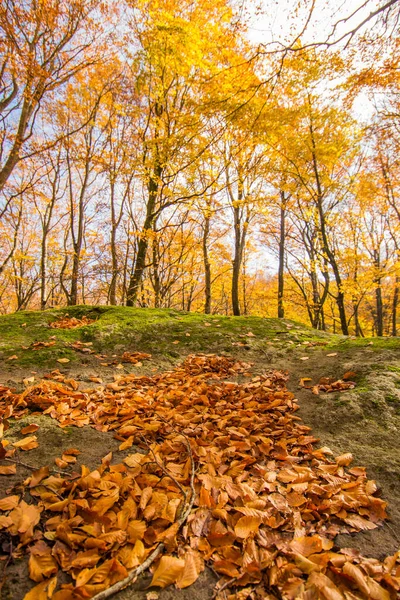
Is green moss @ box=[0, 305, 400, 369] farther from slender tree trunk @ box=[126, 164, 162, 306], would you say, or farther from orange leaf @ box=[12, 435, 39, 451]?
slender tree trunk @ box=[126, 164, 162, 306]

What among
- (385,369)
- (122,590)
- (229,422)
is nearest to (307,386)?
(385,369)

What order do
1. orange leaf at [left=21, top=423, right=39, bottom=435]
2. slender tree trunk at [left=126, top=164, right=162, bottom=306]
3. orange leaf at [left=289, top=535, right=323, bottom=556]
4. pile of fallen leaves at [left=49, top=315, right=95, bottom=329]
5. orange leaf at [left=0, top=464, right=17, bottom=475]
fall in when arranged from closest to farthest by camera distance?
orange leaf at [left=289, top=535, right=323, bottom=556] → orange leaf at [left=0, top=464, right=17, bottom=475] → orange leaf at [left=21, top=423, right=39, bottom=435] → pile of fallen leaves at [left=49, top=315, right=95, bottom=329] → slender tree trunk at [left=126, top=164, right=162, bottom=306]

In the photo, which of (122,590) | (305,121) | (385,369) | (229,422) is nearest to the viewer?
(122,590)

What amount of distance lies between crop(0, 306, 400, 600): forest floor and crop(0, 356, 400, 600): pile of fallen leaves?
76 mm

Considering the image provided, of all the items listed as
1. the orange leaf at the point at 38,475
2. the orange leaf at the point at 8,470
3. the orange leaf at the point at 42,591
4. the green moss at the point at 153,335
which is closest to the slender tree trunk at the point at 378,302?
the green moss at the point at 153,335

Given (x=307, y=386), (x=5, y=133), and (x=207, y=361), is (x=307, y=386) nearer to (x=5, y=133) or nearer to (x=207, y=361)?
(x=207, y=361)

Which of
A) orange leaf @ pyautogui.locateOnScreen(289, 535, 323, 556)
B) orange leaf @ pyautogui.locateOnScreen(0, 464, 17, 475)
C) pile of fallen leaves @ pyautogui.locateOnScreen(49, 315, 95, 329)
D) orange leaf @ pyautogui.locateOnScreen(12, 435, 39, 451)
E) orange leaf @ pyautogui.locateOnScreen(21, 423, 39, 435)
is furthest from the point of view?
pile of fallen leaves @ pyautogui.locateOnScreen(49, 315, 95, 329)

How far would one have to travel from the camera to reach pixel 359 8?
303 cm

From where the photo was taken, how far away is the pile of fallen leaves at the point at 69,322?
4707mm

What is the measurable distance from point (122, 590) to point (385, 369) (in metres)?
2.77

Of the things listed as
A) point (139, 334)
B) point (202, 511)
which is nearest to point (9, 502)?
point (202, 511)

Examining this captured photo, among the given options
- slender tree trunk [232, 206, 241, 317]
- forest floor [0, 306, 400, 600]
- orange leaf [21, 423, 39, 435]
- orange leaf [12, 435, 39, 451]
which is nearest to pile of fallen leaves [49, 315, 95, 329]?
forest floor [0, 306, 400, 600]

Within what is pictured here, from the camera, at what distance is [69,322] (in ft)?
16.2

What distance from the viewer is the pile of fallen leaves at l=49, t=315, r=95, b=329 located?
4707 millimetres
